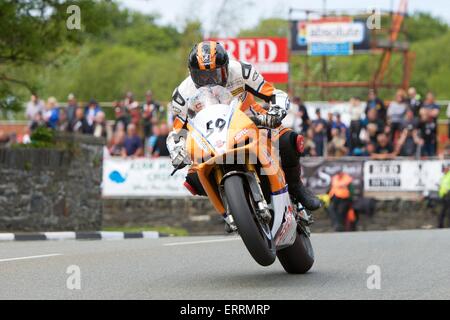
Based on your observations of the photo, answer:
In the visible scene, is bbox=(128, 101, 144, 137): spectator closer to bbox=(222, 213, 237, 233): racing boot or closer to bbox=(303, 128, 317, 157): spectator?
bbox=(303, 128, 317, 157): spectator

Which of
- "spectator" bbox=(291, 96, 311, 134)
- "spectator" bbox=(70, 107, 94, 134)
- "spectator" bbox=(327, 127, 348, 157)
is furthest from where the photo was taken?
"spectator" bbox=(70, 107, 94, 134)

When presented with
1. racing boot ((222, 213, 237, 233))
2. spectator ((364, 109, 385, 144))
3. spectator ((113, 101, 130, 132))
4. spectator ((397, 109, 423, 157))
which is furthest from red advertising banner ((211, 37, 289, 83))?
racing boot ((222, 213, 237, 233))

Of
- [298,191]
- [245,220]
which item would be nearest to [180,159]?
[245,220]

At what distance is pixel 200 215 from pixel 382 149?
455 cm

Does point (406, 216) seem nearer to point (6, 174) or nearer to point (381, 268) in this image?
point (6, 174)

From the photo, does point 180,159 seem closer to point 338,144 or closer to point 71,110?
point 338,144

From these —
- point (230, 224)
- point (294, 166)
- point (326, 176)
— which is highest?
point (294, 166)

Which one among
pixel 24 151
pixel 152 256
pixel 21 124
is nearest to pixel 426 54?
pixel 21 124

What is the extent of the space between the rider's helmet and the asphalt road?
5.35 ft

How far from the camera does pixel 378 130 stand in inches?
1045

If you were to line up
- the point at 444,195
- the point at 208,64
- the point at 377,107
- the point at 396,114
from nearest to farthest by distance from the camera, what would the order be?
the point at 208,64
the point at 444,195
the point at 377,107
the point at 396,114

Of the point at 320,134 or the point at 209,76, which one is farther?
the point at 320,134

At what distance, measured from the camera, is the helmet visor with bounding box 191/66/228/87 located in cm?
930

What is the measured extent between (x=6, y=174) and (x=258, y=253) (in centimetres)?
1285
